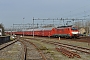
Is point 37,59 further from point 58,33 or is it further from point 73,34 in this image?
point 58,33

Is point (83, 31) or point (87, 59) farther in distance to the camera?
point (83, 31)

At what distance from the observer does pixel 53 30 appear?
59781 millimetres

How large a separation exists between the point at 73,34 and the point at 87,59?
109 ft

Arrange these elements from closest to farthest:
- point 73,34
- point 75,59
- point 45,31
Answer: point 75,59 → point 73,34 → point 45,31

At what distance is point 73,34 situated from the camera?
156 feet

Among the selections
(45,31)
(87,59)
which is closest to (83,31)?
(45,31)

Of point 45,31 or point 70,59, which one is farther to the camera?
point 45,31

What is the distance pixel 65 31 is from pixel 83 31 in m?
48.7

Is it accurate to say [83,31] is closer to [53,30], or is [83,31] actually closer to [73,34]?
[53,30]

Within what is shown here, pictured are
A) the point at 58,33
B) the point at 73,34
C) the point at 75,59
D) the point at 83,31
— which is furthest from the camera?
the point at 83,31

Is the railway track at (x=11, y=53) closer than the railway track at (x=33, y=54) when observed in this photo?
No

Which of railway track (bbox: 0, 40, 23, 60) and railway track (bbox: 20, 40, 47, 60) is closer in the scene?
railway track (bbox: 20, 40, 47, 60)

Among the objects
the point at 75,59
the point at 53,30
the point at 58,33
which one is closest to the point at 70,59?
the point at 75,59

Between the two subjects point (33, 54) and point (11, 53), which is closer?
point (33, 54)
